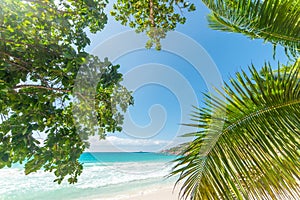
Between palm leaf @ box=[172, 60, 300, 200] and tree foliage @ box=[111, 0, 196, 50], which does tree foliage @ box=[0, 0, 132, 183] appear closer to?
tree foliage @ box=[111, 0, 196, 50]

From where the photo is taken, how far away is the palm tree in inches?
64.1

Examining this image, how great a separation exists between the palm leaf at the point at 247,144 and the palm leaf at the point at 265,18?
2.55ft

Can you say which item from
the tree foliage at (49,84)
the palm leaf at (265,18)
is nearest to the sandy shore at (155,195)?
the tree foliage at (49,84)

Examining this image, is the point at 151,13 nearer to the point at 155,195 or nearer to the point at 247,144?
the point at 247,144

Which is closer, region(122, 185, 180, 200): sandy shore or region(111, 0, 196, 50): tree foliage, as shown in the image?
region(111, 0, 196, 50): tree foliage

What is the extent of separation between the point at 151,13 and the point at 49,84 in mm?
2308

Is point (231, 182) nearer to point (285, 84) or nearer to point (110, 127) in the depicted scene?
point (285, 84)

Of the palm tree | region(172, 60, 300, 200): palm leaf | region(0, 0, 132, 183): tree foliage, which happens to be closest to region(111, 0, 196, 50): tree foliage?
region(0, 0, 132, 183): tree foliage

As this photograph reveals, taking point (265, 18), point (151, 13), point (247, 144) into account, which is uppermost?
point (151, 13)

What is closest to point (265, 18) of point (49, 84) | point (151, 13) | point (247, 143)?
point (247, 143)

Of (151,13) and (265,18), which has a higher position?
(151,13)

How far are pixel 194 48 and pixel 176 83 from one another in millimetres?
1327

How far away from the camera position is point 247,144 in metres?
1.74

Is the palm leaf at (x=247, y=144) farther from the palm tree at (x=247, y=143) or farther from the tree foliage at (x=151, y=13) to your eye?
the tree foliage at (x=151, y=13)
